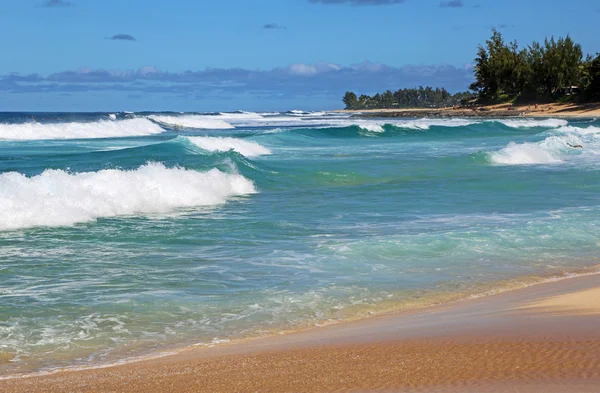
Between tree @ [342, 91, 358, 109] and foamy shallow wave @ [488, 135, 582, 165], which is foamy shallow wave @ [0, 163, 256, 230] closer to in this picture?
foamy shallow wave @ [488, 135, 582, 165]

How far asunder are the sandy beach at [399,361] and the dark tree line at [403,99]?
574ft

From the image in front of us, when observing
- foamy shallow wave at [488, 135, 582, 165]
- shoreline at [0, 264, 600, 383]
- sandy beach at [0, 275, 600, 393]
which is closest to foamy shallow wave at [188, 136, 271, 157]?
foamy shallow wave at [488, 135, 582, 165]

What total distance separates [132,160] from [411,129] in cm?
3607

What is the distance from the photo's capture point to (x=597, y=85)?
8475 cm

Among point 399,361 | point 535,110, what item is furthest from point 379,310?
point 535,110

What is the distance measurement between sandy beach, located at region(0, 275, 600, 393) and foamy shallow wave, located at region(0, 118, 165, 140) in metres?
52.6

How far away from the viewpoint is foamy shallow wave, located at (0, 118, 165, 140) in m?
56.5

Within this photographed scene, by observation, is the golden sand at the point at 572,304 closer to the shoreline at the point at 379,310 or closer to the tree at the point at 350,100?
the shoreline at the point at 379,310

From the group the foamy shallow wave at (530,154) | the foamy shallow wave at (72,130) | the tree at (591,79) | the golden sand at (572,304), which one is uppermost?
the tree at (591,79)

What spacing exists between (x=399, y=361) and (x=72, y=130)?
57.6m

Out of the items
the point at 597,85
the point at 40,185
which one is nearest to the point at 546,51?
the point at 597,85

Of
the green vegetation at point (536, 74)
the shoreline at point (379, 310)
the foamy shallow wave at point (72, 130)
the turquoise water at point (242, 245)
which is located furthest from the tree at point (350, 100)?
the shoreline at point (379, 310)

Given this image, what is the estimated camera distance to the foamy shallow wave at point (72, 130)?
56.5 metres

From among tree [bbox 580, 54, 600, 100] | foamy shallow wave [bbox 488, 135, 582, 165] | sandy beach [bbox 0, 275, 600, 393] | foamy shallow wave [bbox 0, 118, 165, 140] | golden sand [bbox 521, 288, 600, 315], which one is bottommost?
foamy shallow wave [bbox 488, 135, 582, 165]
